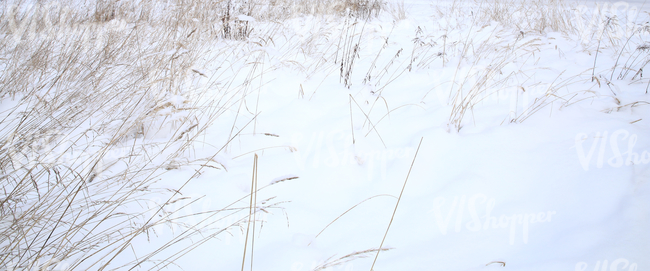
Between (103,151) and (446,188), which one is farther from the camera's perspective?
(446,188)

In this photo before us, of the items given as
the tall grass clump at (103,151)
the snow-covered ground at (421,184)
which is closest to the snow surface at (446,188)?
the snow-covered ground at (421,184)

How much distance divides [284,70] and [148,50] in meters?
1.01

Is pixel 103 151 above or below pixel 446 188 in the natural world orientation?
above

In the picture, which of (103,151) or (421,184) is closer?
(103,151)

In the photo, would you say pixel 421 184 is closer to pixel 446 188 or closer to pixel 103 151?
pixel 446 188

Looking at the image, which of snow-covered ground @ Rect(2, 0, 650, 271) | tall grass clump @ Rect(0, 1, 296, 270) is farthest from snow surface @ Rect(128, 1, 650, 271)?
tall grass clump @ Rect(0, 1, 296, 270)

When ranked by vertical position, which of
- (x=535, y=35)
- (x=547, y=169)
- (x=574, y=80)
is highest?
(x=535, y=35)

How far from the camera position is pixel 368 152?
1315 mm

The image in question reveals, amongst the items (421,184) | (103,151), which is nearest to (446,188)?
(421,184)

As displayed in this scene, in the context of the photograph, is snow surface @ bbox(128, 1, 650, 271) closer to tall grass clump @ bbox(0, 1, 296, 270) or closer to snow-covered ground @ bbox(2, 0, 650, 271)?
snow-covered ground @ bbox(2, 0, 650, 271)

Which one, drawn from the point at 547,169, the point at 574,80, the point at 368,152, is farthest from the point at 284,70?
the point at 574,80

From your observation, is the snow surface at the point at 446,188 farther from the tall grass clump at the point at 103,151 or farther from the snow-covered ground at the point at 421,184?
the tall grass clump at the point at 103,151

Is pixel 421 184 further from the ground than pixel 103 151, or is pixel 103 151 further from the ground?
pixel 103 151

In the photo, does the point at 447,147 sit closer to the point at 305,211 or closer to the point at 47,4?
the point at 305,211
